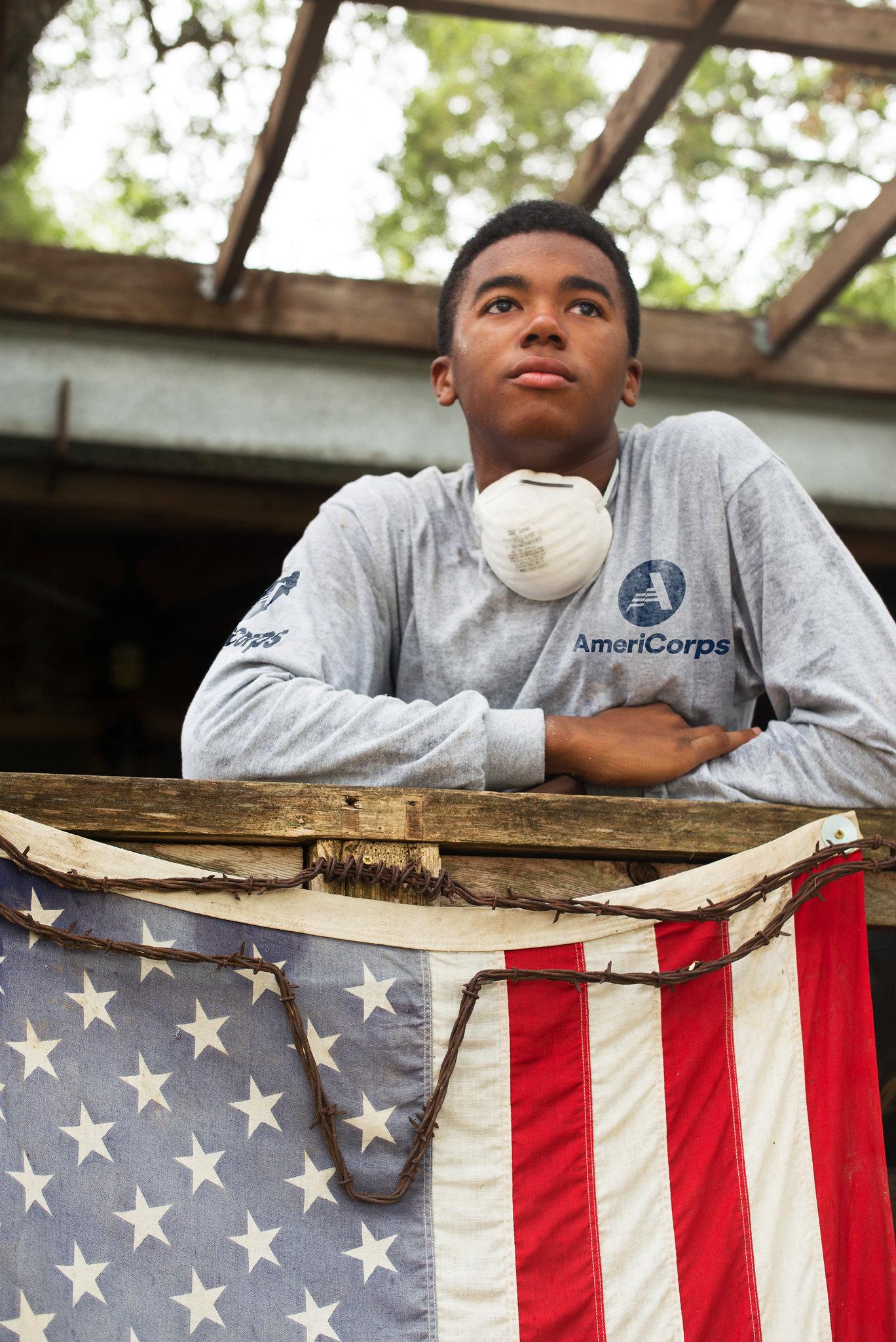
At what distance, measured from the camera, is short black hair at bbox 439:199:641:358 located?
2223mm

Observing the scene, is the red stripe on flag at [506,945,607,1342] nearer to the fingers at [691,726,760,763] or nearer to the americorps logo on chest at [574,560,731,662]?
the fingers at [691,726,760,763]

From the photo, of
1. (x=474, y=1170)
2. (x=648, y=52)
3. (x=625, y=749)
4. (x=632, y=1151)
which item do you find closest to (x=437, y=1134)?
(x=474, y=1170)

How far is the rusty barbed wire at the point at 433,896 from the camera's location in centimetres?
139

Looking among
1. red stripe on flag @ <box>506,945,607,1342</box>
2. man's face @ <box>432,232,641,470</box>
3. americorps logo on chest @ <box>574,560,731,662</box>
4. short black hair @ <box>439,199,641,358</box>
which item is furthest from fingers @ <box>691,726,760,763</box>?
short black hair @ <box>439,199,641,358</box>

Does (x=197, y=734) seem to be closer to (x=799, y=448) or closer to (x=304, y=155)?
(x=799, y=448)

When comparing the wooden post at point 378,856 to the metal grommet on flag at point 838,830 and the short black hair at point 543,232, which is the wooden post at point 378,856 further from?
the short black hair at point 543,232

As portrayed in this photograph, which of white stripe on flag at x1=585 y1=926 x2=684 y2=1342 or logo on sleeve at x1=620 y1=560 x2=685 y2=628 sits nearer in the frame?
white stripe on flag at x1=585 y1=926 x2=684 y2=1342

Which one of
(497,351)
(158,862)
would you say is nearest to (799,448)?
(497,351)

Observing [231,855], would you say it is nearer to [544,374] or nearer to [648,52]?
[544,374]

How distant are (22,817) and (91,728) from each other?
4.81 metres

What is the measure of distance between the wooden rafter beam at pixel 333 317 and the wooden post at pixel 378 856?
9.08 ft

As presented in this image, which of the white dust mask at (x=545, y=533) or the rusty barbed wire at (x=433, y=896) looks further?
the white dust mask at (x=545, y=533)

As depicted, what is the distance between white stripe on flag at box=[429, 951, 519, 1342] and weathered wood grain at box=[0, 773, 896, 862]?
16cm

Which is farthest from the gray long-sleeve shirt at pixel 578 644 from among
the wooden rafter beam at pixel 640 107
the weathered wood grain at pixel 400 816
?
the wooden rafter beam at pixel 640 107
